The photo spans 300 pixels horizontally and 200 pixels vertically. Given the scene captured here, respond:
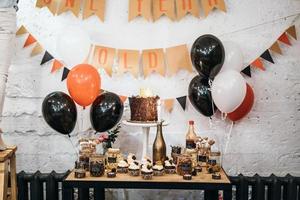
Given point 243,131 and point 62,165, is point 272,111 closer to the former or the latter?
point 243,131

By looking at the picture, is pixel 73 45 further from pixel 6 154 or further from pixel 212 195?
pixel 212 195

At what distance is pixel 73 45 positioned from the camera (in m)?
2.65

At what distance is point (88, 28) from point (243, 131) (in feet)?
4.50

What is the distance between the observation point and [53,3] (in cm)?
278

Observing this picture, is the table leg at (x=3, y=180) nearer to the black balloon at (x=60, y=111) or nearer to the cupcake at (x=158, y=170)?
the black balloon at (x=60, y=111)

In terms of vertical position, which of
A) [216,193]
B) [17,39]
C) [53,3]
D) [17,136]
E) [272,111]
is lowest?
[216,193]

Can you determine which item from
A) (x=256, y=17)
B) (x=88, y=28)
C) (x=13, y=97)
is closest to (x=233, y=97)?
(x=256, y=17)

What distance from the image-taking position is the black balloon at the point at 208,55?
234cm

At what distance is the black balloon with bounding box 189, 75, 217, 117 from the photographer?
2.46 m

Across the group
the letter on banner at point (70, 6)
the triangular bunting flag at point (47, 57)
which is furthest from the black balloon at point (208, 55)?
the triangular bunting flag at point (47, 57)

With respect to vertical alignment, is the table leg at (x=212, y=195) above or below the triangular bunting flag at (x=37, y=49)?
below

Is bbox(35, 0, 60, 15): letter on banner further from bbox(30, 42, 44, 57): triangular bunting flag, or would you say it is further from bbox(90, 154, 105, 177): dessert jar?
bbox(90, 154, 105, 177): dessert jar

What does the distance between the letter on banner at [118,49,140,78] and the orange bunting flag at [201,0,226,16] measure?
0.58 metres

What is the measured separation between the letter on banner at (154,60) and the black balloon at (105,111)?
0.49 meters
